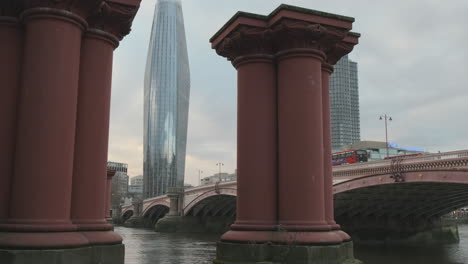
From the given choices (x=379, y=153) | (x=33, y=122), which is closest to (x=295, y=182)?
(x=33, y=122)

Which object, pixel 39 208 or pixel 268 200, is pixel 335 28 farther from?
pixel 39 208

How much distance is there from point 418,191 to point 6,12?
116 ft

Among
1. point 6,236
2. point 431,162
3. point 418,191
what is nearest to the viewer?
point 6,236

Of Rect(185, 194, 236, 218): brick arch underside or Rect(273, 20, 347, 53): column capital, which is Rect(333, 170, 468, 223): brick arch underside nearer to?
Rect(185, 194, 236, 218): brick arch underside

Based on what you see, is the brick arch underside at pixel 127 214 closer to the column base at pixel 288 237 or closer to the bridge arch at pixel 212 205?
the bridge arch at pixel 212 205

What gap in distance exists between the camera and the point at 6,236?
651cm

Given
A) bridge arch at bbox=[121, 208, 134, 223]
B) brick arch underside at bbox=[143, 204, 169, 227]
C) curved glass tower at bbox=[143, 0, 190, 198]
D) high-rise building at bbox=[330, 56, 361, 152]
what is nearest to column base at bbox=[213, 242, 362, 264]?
brick arch underside at bbox=[143, 204, 169, 227]

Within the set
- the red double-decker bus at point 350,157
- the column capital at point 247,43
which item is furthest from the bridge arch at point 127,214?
the column capital at point 247,43

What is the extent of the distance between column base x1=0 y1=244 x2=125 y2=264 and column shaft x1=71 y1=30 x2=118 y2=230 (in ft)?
1.46

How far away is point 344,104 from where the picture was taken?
170 m

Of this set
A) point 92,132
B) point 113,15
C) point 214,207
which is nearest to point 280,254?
point 92,132

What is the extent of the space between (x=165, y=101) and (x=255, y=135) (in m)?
146

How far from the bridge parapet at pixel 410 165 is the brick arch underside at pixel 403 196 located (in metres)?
0.71

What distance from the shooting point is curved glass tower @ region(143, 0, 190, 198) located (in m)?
152
